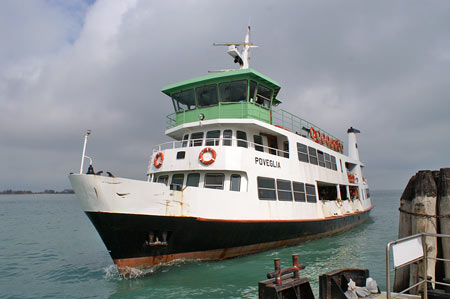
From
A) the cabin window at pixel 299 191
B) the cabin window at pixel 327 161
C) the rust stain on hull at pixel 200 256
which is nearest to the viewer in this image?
the rust stain on hull at pixel 200 256

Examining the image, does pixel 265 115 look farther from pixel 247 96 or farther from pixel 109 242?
pixel 109 242

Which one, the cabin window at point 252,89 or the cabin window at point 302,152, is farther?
the cabin window at point 302,152

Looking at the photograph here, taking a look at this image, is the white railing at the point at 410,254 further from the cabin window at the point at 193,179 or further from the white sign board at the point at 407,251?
the cabin window at the point at 193,179

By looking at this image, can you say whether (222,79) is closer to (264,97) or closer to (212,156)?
(264,97)

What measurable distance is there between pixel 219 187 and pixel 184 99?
4.83m

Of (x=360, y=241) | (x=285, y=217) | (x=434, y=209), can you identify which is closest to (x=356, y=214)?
(x=360, y=241)

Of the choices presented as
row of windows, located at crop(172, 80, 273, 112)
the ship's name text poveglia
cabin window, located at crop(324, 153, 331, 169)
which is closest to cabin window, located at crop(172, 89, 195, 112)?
row of windows, located at crop(172, 80, 273, 112)

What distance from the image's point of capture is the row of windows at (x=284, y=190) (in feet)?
38.1

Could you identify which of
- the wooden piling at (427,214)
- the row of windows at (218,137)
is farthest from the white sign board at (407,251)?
the row of windows at (218,137)

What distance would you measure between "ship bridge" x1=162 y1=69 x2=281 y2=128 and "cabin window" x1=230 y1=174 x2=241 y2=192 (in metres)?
2.63

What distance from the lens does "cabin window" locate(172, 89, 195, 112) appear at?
13437 mm

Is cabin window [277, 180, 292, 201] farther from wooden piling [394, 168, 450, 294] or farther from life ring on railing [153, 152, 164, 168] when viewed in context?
wooden piling [394, 168, 450, 294]

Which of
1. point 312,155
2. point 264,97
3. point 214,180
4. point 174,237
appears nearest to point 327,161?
point 312,155

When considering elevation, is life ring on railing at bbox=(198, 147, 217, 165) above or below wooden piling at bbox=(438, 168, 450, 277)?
above
